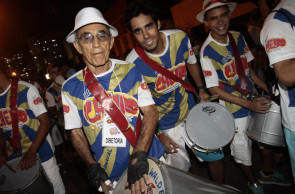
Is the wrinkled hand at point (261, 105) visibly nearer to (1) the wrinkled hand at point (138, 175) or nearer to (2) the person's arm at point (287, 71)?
(2) the person's arm at point (287, 71)

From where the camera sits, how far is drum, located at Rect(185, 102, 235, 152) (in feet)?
8.29

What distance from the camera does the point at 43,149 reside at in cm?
339

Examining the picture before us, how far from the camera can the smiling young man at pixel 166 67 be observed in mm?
2863

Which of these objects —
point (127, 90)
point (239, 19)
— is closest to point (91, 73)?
point (127, 90)

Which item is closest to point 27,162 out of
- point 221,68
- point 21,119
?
point 21,119

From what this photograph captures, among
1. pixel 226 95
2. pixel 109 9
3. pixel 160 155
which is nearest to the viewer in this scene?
pixel 160 155

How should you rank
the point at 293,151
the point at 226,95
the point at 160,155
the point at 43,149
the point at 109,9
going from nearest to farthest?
1. the point at 293,151
2. the point at 160,155
3. the point at 226,95
4. the point at 43,149
5. the point at 109,9

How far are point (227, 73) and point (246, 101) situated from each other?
51 centimetres

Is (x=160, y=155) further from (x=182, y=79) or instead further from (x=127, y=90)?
(x=182, y=79)

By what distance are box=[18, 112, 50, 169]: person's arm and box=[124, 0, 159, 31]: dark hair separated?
79.3 inches

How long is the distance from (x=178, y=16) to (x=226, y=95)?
1161 cm

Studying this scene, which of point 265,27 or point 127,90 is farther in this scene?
point 127,90

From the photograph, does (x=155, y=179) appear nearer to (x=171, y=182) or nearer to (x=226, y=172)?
(x=171, y=182)

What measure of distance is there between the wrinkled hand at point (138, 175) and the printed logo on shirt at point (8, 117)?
96.6 inches
